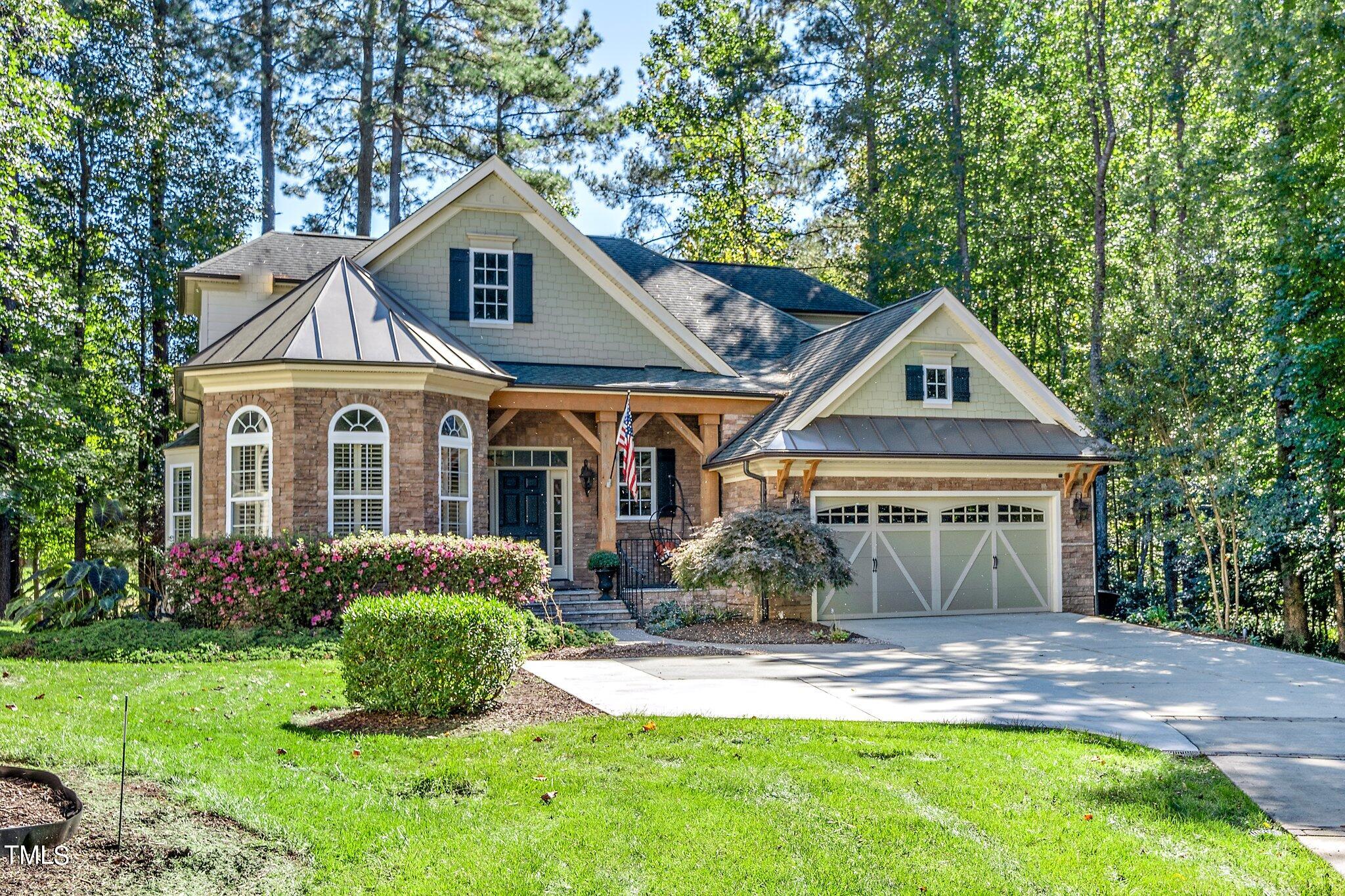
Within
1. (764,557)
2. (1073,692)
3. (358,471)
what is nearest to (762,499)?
(764,557)

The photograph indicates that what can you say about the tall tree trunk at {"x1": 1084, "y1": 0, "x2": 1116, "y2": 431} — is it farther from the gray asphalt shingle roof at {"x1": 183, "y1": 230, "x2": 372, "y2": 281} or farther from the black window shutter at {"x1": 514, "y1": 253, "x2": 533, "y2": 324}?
the gray asphalt shingle roof at {"x1": 183, "y1": 230, "x2": 372, "y2": 281}

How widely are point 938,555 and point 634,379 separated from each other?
601cm

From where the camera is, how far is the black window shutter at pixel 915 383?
17641 millimetres

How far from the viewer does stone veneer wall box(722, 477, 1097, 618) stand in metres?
16.9

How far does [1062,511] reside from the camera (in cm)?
1767

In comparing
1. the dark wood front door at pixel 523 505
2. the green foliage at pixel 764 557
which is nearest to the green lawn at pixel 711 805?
the green foliage at pixel 764 557

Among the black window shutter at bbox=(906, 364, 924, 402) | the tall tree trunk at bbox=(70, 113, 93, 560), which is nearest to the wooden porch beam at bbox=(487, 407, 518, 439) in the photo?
the black window shutter at bbox=(906, 364, 924, 402)

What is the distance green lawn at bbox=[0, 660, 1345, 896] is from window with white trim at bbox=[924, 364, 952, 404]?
35.3 feet

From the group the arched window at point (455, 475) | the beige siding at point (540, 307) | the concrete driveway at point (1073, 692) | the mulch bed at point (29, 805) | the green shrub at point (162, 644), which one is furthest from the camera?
the beige siding at point (540, 307)

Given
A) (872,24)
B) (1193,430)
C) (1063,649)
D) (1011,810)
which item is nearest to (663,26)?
(872,24)

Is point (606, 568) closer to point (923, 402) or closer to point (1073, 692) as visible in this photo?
point (923, 402)

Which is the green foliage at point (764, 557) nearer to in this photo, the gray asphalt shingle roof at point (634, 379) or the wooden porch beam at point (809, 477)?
the wooden porch beam at point (809, 477)

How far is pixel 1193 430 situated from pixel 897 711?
39.0ft

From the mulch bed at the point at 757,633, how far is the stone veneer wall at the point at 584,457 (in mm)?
3125
